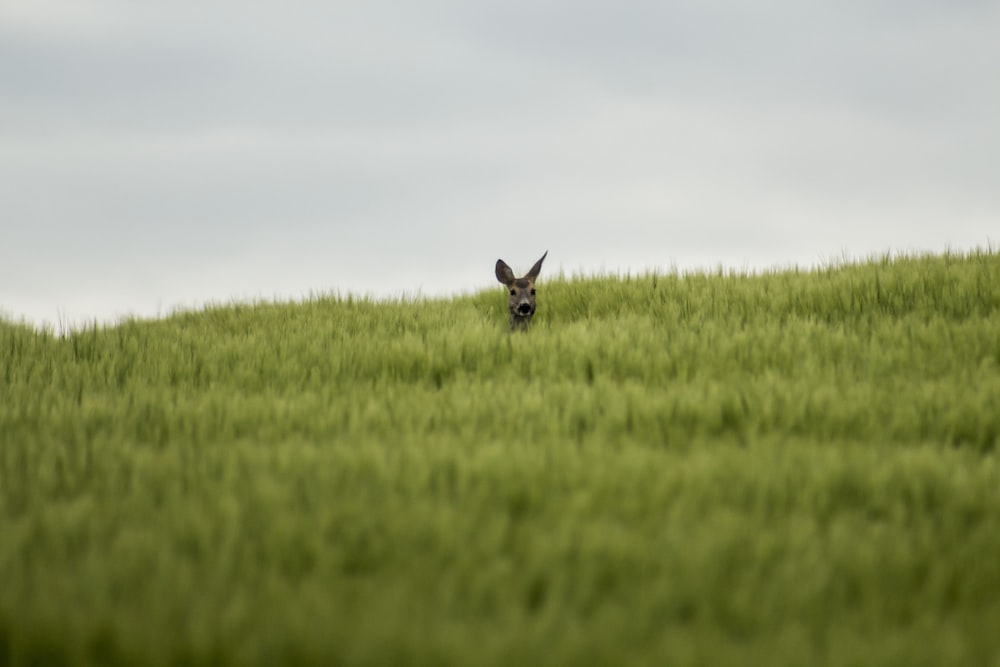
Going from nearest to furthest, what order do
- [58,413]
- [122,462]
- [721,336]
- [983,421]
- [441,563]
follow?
[441,563] → [122,462] → [983,421] → [58,413] → [721,336]

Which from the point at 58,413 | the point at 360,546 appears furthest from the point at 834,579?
the point at 58,413

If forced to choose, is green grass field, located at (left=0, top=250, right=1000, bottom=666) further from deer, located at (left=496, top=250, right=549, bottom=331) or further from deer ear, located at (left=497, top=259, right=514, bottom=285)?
deer ear, located at (left=497, top=259, right=514, bottom=285)

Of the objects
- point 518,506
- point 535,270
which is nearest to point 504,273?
point 535,270

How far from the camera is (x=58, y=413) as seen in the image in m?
5.42

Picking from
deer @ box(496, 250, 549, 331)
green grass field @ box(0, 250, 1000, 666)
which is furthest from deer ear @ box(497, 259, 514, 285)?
green grass field @ box(0, 250, 1000, 666)

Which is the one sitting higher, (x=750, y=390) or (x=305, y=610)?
(x=750, y=390)

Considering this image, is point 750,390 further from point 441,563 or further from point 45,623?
point 45,623

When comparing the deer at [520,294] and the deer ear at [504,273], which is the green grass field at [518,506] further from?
the deer ear at [504,273]

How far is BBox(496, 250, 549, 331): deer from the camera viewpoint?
9.45 m

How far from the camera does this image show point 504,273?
995 centimetres

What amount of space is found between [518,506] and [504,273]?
6.55 m

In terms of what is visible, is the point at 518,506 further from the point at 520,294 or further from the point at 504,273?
the point at 504,273

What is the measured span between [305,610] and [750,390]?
12.7 feet

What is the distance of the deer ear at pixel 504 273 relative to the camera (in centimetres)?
984
